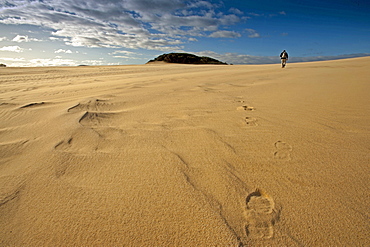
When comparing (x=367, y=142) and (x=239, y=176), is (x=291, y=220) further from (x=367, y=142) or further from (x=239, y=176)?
(x=367, y=142)

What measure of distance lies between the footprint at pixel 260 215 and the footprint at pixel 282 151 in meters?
0.42

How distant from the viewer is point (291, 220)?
2.89 feet

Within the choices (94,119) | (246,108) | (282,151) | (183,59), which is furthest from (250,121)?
(183,59)

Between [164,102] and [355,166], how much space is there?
7.36 feet

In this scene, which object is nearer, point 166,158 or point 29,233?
point 29,233

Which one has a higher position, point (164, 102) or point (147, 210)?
point (164, 102)

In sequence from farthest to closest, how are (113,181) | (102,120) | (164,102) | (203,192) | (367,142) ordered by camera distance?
1. (164,102)
2. (102,120)
3. (367,142)
4. (113,181)
5. (203,192)

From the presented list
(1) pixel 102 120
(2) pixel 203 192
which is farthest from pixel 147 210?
(1) pixel 102 120

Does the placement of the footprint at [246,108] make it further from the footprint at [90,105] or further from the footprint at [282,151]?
the footprint at [90,105]

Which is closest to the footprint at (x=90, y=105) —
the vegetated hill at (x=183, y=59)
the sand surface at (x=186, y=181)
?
the sand surface at (x=186, y=181)

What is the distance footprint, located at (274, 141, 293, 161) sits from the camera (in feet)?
4.51

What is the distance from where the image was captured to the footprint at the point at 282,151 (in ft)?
4.51

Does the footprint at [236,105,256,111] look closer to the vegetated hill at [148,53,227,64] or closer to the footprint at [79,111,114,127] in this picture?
the footprint at [79,111,114,127]

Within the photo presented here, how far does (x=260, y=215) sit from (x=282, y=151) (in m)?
0.68
